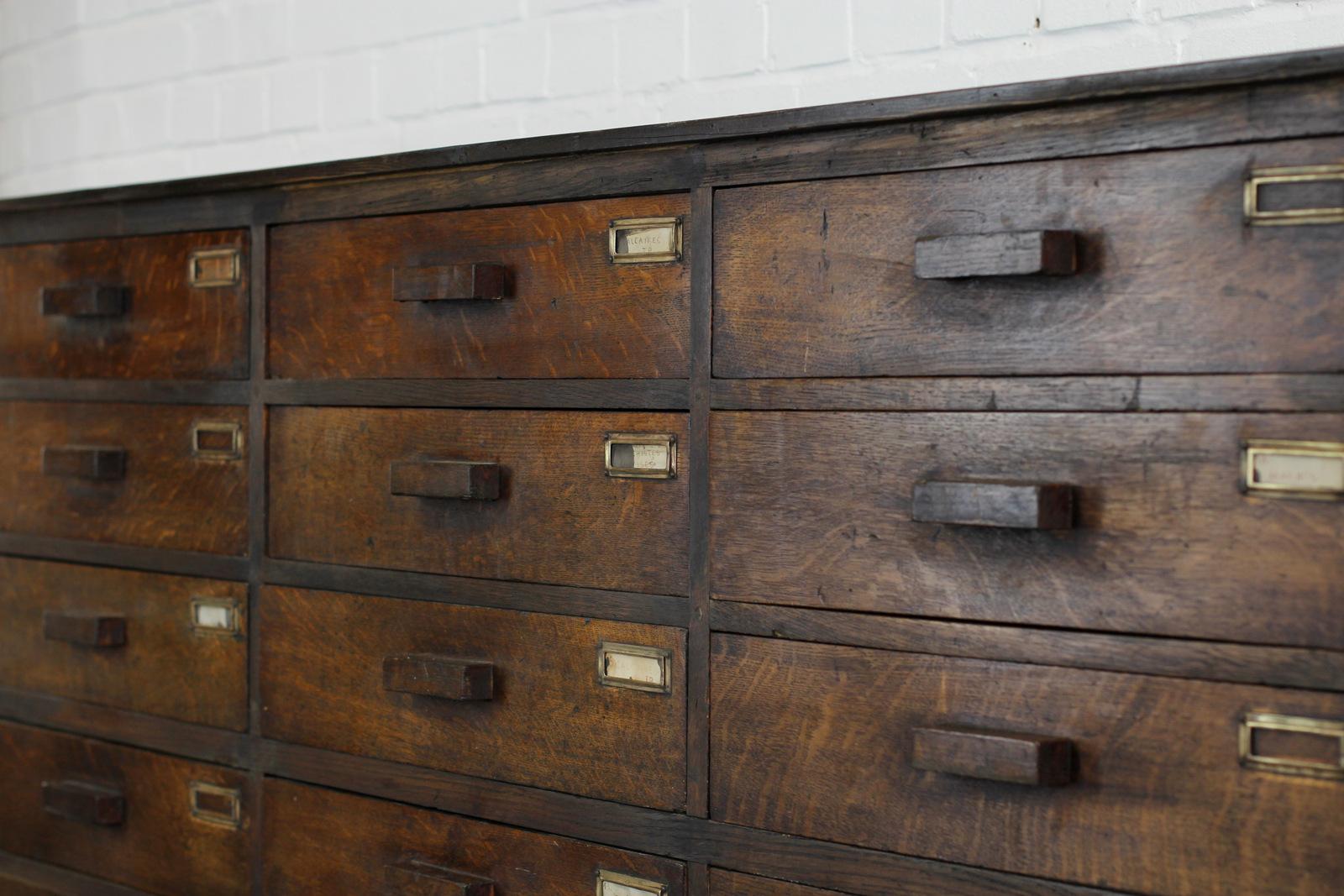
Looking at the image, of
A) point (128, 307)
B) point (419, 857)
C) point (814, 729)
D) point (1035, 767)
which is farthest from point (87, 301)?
point (1035, 767)

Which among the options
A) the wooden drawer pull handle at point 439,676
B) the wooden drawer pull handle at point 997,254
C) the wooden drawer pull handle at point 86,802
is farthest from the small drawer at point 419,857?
the wooden drawer pull handle at point 997,254

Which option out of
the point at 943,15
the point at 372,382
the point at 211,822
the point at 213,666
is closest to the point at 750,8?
the point at 943,15

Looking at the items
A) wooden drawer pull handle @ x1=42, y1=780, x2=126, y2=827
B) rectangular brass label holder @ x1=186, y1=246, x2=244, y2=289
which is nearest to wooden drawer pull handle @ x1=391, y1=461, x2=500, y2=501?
rectangular brass label holder @ x1=186, y1=246, x2=244, y2=289

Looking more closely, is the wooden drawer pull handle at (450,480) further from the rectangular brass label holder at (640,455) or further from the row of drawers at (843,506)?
the rectangular brass label holder at (640,455)

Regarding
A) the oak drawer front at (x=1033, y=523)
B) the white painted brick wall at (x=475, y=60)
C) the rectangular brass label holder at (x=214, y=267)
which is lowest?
the oak drawer front at (x=1033, y=523)

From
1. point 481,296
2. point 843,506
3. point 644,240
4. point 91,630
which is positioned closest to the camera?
point 843,506

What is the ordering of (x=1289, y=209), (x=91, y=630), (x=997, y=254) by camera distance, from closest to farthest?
(x=1289, y=209) → (x=997, y=254) → (x=91, y=630)

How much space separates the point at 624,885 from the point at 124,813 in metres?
0.94

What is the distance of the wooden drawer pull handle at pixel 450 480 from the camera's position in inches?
66.1

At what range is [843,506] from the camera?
1451 mm

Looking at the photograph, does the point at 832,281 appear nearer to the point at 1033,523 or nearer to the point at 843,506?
the point at 843,506

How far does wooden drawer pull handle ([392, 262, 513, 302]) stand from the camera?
5.50 ft

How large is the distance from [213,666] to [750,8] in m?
1.33

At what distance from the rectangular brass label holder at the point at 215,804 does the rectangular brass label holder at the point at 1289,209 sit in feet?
5.11
